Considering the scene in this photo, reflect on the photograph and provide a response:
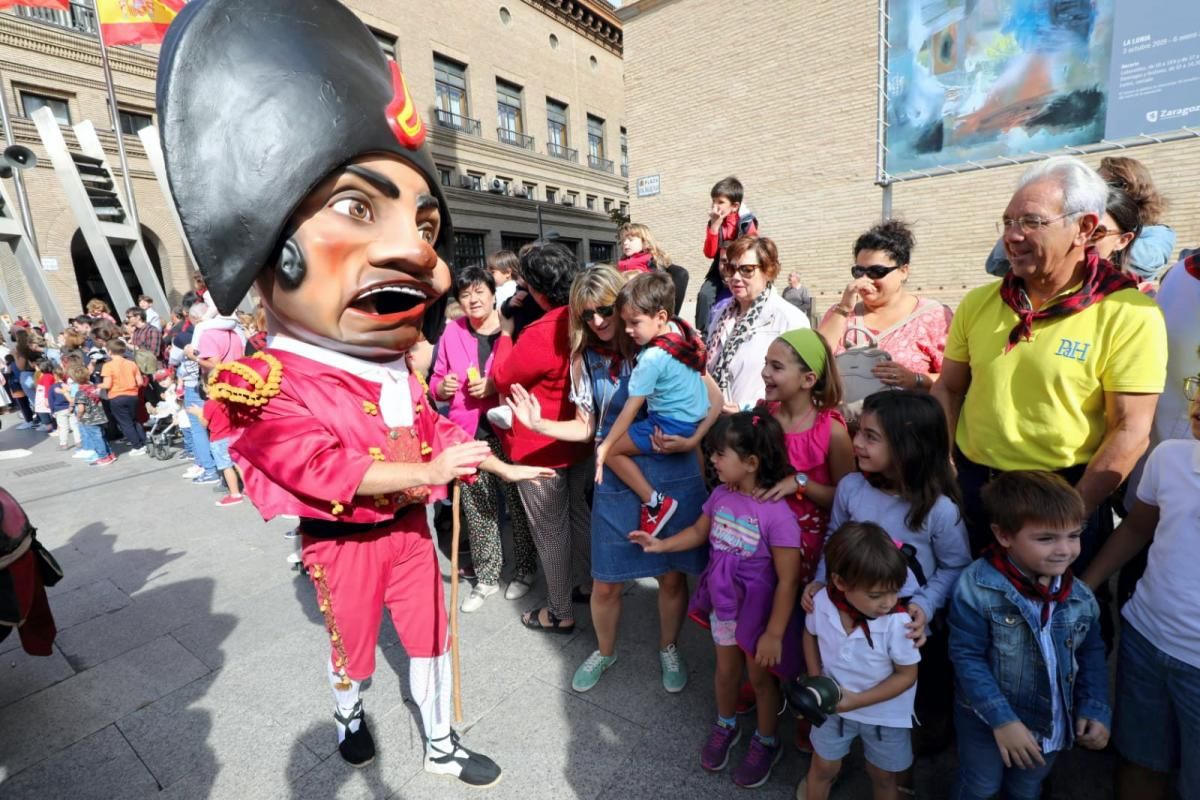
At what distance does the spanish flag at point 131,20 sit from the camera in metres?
11.6

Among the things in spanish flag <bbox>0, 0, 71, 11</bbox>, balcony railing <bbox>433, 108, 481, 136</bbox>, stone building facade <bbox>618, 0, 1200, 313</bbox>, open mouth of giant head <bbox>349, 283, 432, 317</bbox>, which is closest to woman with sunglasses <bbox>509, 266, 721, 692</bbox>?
open mouth of giant head <bbox>349, 283, 432, 317</bbox>

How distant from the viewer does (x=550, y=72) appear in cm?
2572

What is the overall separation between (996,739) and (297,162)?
245 cm

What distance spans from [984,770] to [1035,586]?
0.57m

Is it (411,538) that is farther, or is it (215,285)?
(411,538)

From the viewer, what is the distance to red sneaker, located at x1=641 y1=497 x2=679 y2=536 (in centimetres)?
223

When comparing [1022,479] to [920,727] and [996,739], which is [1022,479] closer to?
[996,739]

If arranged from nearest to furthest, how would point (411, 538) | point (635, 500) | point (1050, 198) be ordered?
point (1050, 198)
point (411, 538)
point (635, 500)

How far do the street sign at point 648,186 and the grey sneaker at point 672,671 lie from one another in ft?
49.8

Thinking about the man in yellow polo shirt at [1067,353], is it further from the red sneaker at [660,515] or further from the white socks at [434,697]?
Answer: the white socks at [434,697]

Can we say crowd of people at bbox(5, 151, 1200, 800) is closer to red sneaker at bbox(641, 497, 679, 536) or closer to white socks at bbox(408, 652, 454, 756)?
red sneaker at bbox(641, 497, 679, 536)

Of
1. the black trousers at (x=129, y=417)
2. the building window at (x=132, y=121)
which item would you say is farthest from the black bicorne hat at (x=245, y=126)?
the building window at (x=132, y=121)

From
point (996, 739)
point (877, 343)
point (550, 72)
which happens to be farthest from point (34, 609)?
point (550, 72)

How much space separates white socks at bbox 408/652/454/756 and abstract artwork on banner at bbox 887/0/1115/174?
12.6m
